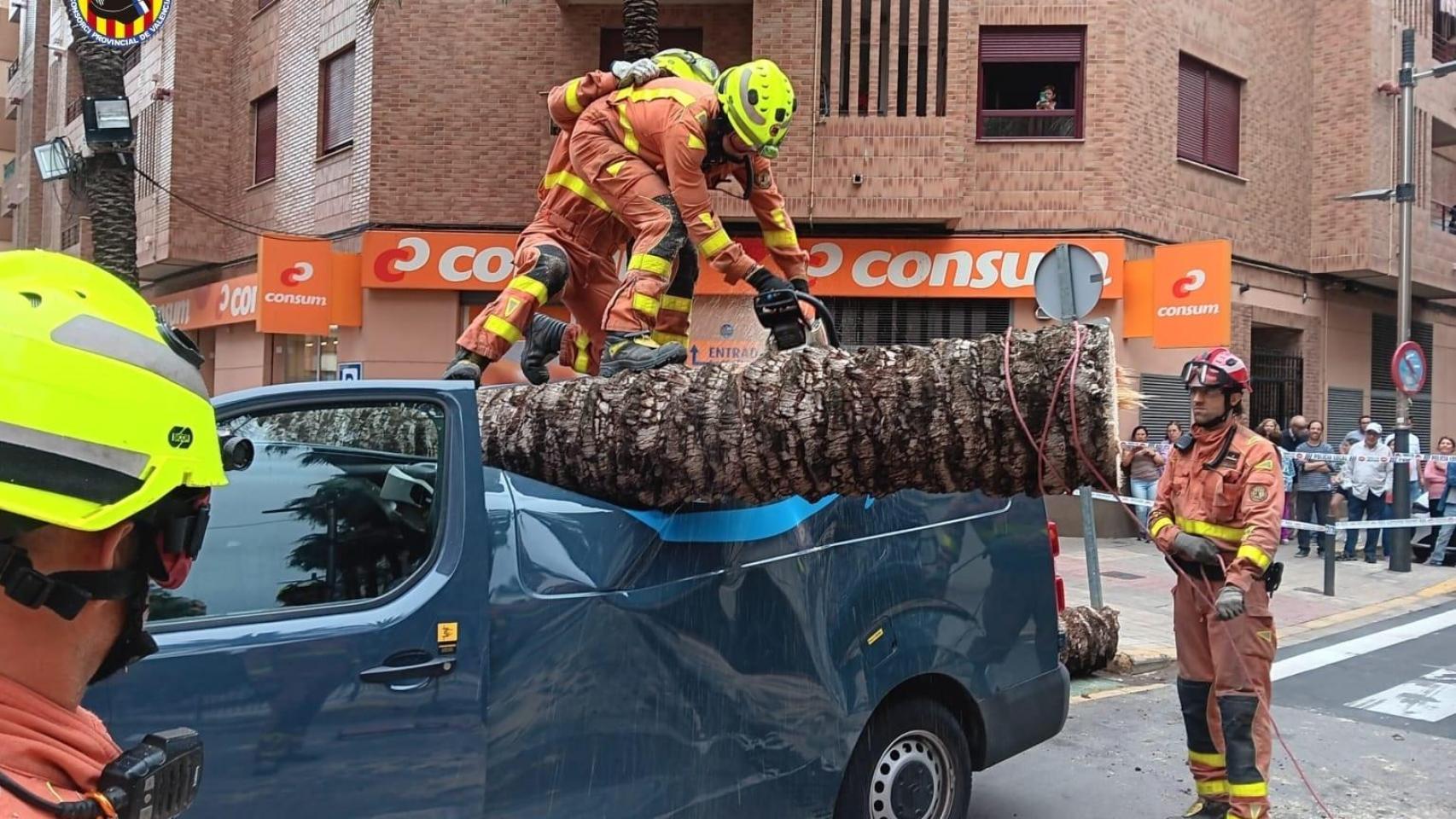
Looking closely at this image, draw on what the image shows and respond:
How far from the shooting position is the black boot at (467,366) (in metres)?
4.06

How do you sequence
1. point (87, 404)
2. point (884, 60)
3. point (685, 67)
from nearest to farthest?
point (87, 404) → point (685, 67) → point (884, 60)

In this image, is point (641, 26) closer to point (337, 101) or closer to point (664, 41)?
point (664, 41)

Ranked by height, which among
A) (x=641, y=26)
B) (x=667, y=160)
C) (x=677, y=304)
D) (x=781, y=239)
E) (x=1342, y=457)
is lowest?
(x=1342, y=457)

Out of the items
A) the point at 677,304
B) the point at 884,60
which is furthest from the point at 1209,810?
the point at 884,60

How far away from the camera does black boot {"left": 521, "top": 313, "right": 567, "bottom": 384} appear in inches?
196

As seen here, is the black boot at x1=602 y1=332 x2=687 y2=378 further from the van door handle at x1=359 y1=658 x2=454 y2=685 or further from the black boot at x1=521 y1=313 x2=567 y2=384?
the van door handle at x1=359 y1=658 x2=454 y2=685

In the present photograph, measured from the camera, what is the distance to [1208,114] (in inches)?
587

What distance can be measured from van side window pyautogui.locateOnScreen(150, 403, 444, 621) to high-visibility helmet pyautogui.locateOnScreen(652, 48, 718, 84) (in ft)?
8.37

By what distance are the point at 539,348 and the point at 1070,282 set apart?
390 cm

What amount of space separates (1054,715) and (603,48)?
12.1 metres

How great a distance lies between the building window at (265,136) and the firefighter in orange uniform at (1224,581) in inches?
641

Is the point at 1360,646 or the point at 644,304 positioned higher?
the point at 644,304

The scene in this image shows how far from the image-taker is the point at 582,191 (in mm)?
4738

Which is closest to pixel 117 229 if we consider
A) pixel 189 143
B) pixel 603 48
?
pixel 603 48
